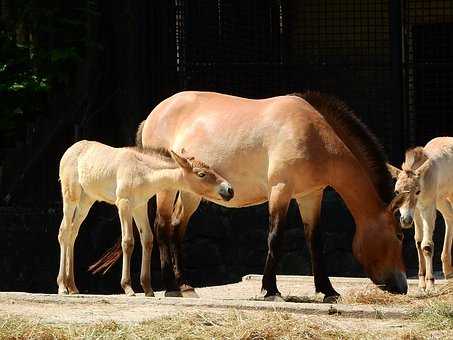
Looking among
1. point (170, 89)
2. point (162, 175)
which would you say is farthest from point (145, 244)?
point (170, 89)

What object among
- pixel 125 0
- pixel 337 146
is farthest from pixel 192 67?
pixel 337 146

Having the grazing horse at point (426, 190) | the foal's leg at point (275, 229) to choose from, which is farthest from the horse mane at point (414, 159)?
the foal's leg at point (275, 229)

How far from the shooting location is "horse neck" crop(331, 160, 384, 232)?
1067cm

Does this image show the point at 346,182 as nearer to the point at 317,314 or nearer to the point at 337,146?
the point at 337,146

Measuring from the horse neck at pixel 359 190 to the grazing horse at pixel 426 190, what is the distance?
0.24 m

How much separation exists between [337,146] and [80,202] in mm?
2644

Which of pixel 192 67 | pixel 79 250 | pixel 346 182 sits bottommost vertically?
pixel 79 250

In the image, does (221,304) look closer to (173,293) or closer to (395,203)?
(173,293)

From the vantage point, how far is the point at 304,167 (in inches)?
414

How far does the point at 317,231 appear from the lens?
11086mm

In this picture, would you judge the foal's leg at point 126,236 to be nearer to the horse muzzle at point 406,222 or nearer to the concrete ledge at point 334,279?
the horse muzzle at point 406,222

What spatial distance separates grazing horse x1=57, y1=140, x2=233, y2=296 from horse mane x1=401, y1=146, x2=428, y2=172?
1703 mm

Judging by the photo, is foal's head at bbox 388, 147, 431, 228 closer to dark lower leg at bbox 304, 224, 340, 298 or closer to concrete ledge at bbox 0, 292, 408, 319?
Answer: dark lower leg at bbox 304, 224, 340, 298

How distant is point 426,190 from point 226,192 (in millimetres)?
1960
